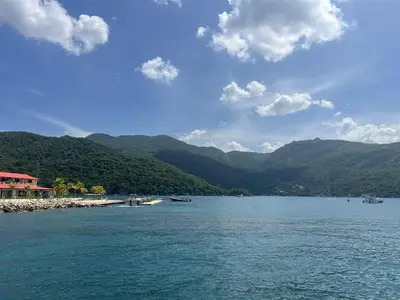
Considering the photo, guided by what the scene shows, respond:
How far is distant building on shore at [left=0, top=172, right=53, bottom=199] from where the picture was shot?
109625 millimetres

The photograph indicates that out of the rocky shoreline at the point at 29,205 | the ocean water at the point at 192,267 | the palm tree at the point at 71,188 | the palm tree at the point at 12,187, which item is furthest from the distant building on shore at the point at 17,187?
the ocean water at the point at 192,267

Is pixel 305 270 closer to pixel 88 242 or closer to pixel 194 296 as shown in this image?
pixel 194 296

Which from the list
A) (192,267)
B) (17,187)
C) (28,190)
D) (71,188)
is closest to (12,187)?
(17,187)

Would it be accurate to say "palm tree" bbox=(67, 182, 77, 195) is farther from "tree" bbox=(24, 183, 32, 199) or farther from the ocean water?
the ocean water

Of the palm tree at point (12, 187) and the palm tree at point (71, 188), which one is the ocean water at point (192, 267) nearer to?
the palm tree at point (12, 187)

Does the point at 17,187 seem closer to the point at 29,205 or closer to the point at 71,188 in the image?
the point at 29,205

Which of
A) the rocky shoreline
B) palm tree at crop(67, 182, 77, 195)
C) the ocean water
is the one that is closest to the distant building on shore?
the rocky shoreline

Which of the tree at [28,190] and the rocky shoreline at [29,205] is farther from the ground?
the tree at [28,190]

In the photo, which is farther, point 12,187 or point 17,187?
point 17,187

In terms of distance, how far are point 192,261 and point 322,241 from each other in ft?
71.9

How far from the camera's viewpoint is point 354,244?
45.8m

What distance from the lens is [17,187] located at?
371 feet

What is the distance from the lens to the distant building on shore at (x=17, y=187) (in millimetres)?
109625

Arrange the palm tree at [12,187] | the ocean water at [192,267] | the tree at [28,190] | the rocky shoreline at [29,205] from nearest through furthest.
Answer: the ocean water at [192,267], the rocky shoreline at [29,205], the palm tree at [12,187], the tree at [28,190]
